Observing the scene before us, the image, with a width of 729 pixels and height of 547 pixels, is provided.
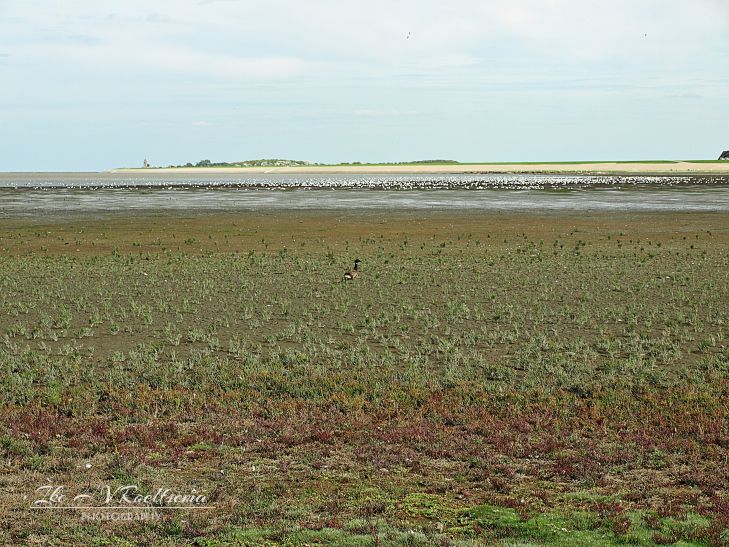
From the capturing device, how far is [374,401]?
13.6 metres

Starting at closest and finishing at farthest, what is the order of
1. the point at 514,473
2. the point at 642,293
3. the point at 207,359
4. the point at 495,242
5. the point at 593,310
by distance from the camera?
the point at 514,473 < the point at 207,359 < the point at 593,310 < the point at 642,293 < the point at 495,242

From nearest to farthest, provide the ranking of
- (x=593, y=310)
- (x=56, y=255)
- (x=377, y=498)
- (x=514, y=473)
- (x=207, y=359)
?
(x=377, y=498) → (x=514, y=473) → (x=207, y=359) → (x=593, y=310) → (x=56, y=255)

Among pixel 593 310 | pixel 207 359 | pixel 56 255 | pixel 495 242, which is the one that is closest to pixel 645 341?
pixel 593 310

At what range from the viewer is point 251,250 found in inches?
1423

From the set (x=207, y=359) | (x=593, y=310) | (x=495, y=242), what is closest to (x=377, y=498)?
(x=207, y=359)

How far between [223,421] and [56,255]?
80.4ft

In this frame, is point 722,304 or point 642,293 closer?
point 722,304

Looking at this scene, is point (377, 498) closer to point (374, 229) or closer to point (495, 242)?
point (495, 242)

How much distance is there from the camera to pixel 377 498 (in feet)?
31.5

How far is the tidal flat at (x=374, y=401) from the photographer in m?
9.07

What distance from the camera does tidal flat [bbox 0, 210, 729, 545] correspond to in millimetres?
9070

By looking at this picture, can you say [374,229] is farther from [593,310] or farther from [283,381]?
[283,381]

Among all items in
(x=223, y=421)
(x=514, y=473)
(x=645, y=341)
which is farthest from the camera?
(x=645, y=341)

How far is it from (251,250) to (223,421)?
23.9m
